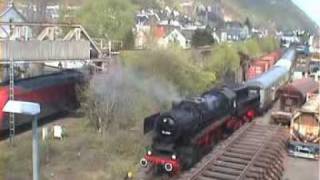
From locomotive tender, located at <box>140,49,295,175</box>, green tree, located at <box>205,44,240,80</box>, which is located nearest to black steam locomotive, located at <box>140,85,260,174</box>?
locomotive tender, located at <box>140,49,295,175</box>

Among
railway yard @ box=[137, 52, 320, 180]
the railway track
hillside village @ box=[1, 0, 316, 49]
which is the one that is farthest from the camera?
hillside village @ box=[1, 0, 316, 49]

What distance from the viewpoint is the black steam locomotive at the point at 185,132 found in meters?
16.7

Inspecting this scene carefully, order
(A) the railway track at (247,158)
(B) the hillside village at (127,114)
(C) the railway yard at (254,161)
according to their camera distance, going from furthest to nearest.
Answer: (B) the hillside village at (127,114), (C) the railway yard at (254,161), (A) the railway track at (247,158)

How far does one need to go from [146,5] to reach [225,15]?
48.6 meters

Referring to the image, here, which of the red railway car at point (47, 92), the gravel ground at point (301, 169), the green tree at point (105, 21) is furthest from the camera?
the green tree at point (105, 21)

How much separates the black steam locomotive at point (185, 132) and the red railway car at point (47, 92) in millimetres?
6878

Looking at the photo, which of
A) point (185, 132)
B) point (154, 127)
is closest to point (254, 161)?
point (185, 132)

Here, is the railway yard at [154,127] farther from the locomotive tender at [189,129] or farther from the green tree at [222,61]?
the green tree at [222,61]

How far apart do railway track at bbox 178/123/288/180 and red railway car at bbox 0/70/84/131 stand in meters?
10.1

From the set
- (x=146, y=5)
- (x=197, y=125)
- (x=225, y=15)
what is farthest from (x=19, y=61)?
(x=225, y=15)

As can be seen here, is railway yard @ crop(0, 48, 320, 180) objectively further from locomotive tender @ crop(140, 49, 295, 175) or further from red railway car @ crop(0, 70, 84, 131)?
red railway car @ crop(0, 70, 84, 131)

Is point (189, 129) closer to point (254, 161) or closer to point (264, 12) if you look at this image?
point (254, 161)

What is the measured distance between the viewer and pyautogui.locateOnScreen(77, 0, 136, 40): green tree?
42062mm

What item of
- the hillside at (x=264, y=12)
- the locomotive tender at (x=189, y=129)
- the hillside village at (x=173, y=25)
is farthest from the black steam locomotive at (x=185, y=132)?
the hillside at (x=264, y=12)
